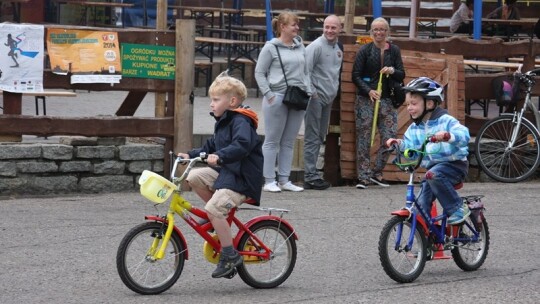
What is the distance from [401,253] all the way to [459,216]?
587 millimetres

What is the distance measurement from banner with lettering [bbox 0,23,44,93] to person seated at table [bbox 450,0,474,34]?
31.0 ft

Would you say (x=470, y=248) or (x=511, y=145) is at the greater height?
(x=511, y=145)

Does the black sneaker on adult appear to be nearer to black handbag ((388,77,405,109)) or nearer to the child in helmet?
black handbag ((388,77,405,109))

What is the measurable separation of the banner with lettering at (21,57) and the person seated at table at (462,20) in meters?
9.46

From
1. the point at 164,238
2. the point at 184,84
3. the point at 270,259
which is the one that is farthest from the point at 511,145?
the point at 164,238

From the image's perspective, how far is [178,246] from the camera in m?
7.23

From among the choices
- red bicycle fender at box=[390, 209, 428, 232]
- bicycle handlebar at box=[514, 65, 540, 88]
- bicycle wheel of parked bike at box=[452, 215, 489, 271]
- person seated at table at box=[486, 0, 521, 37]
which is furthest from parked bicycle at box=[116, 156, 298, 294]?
person seated at table at box=[486, 0, 521, 37]

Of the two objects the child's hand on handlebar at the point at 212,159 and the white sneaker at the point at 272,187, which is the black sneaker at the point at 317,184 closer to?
the white sneaker at the point at 272,187

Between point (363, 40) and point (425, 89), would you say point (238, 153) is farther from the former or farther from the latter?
point (363, 40)

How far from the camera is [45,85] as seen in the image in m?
11.0

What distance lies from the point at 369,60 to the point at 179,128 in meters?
2.06

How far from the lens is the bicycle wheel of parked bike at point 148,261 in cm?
699

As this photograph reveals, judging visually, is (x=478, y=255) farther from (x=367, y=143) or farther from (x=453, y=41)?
(x=453, y=41)

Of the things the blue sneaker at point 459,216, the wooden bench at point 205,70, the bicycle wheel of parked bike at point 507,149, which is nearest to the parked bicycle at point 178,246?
the blue sneaker at point 459,216
